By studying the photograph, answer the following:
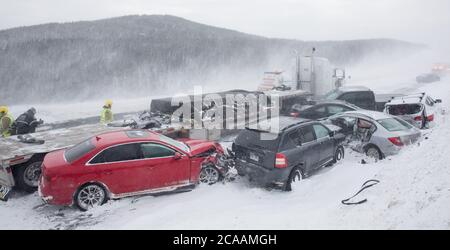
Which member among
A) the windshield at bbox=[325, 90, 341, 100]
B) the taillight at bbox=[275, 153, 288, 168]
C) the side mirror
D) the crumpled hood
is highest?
the windshield at bbox=[325, 90, 341, 100]

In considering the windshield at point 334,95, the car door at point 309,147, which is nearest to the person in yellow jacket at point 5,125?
the car door at point 309,147

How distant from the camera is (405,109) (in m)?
12.4

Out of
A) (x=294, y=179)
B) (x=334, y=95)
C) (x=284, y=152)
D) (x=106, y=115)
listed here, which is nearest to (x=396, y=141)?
(x=294, y=179)

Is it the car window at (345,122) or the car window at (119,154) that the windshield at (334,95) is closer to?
the car window at (345,122)

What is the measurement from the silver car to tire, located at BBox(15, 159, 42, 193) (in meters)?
8.48

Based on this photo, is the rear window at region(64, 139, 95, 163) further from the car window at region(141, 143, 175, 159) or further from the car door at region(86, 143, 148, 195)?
the car window at region(141, 143, 175, 159)

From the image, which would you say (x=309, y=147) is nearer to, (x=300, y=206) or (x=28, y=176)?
(x=300, y=206)

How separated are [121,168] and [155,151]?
82 cm

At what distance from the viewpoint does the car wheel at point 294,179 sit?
8144mm

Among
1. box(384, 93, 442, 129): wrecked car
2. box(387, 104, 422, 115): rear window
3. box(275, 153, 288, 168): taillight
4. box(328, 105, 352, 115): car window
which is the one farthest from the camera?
box(328, 105, 352, 115): car window

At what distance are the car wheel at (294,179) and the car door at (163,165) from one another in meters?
2.38

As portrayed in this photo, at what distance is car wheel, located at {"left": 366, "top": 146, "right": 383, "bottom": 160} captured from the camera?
32.2 ft

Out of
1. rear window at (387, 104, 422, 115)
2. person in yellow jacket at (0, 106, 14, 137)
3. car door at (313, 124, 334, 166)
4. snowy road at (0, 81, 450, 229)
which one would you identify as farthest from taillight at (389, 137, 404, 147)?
person in yellow jacket at (0, 106, 14, 137)

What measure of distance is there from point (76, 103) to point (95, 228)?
816 inches
